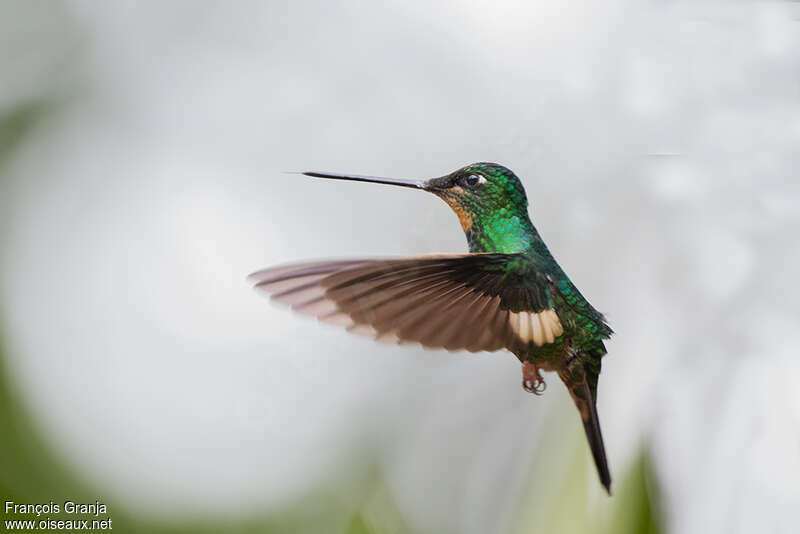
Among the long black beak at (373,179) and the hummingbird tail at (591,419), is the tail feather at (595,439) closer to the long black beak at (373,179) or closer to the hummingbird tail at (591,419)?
the hummingbird tail at (591,419)

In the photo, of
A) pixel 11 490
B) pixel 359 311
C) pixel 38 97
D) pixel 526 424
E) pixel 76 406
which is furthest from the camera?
pixel 38 97

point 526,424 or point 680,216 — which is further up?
point 680,216

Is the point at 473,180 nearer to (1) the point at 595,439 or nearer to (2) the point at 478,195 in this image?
(2) the point at 478,195

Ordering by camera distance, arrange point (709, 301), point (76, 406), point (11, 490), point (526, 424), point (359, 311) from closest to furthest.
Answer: point (359, 311), point (709, 301), point (526, 424), point (11, 490), point (76, 406)

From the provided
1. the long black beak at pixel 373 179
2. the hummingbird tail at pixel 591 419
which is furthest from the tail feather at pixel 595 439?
the long black beak at pixel 373 179

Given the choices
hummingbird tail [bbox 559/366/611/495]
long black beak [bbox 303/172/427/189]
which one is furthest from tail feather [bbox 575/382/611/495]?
long black beak [bbox 303/172/427/189]

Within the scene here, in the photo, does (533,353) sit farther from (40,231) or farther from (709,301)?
(40,231)

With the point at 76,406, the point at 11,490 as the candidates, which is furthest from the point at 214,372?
the point at 11,490

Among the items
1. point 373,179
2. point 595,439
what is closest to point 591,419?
point 595,439
